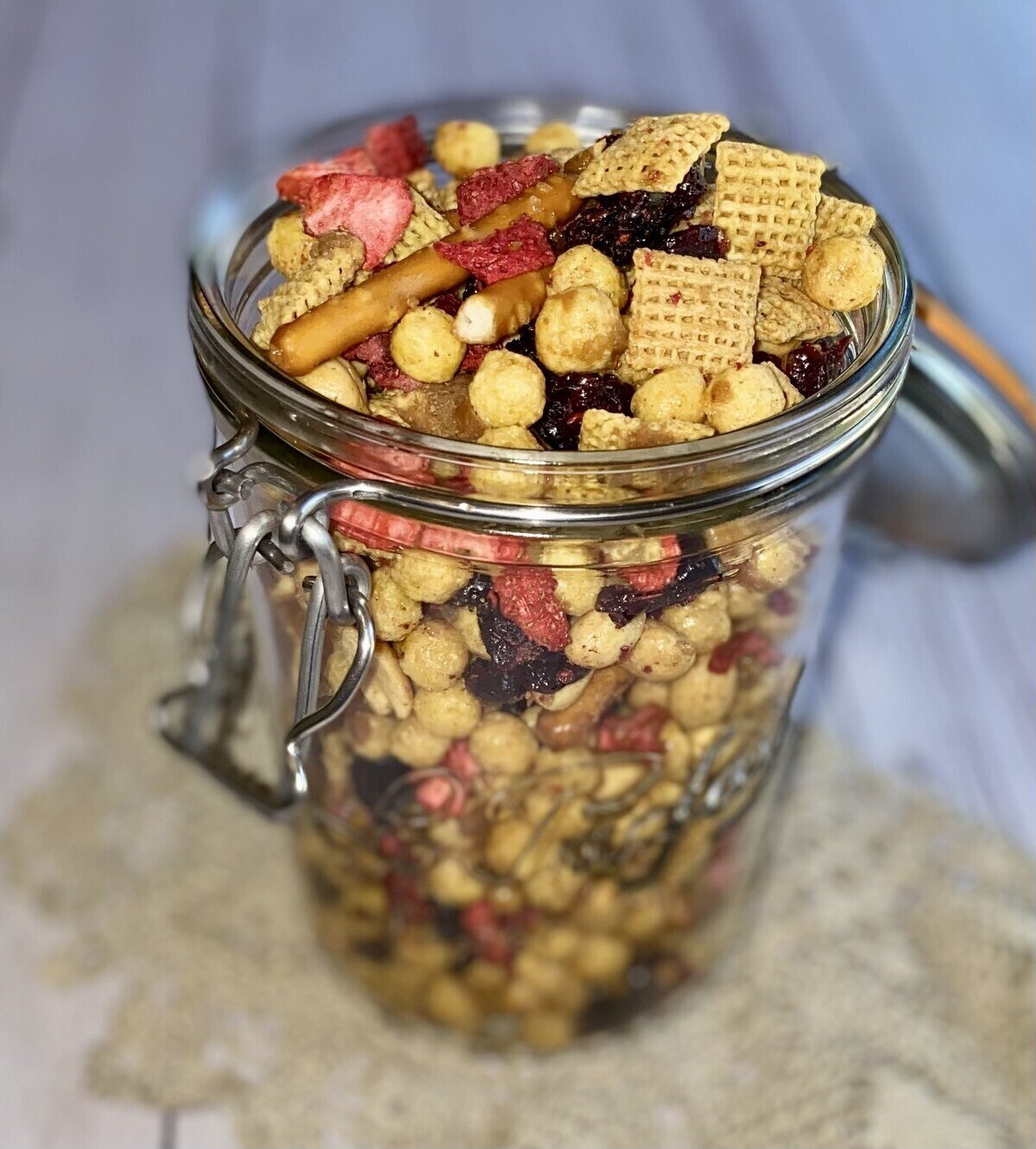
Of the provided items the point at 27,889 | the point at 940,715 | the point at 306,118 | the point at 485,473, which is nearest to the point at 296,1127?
the point at 27,889

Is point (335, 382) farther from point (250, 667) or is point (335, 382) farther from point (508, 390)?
point (250, 667)

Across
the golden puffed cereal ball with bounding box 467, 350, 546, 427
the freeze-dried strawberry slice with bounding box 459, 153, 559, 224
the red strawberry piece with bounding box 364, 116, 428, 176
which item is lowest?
the golden puffed cereal ball with bounding box 467, 350, 546, 427

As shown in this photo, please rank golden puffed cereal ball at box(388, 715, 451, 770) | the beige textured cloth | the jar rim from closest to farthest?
the jar rim < golden puffed cereal ball at box(388, 715, 451, 770) < the beige textured cloth

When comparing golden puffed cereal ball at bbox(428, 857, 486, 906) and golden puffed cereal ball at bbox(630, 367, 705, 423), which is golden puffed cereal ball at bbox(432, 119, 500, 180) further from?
golden puffed cereal ball at bbox(428, 857, 486, 906)

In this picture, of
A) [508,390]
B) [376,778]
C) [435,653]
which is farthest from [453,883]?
[508,390]

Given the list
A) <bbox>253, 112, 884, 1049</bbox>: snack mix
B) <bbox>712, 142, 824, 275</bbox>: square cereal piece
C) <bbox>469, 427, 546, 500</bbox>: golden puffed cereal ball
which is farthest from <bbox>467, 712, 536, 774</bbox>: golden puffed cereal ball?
<bbox>712, 142, 824, 275</bbox>: square cereal piece

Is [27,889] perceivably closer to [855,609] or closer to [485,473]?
[485,473]

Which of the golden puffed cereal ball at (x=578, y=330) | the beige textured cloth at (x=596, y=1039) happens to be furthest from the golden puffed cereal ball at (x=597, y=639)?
the beige textured cloth at (x=596, y=1039)

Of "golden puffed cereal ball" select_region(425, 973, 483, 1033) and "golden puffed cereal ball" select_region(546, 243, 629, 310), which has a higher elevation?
"golden puffed cereal ball" select_region(546, 243, 629, 310)
